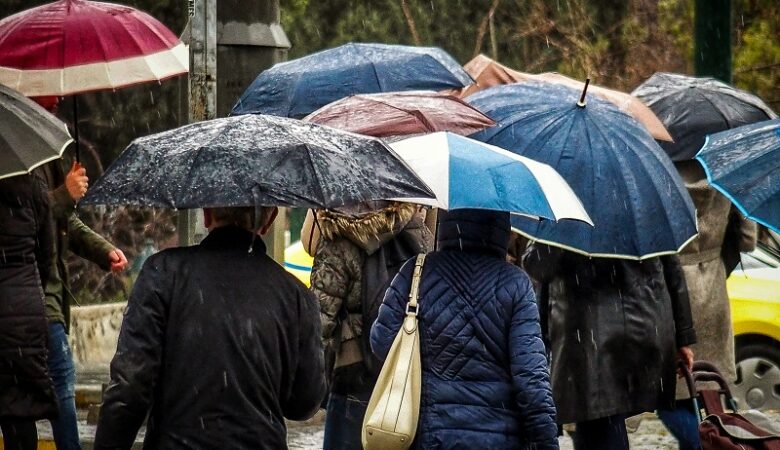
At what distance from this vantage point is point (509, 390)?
5070mm

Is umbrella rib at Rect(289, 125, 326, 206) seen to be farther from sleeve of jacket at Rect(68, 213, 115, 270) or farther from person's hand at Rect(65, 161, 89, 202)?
sleeve of jacket at Rect(68, 213, 115, 270)

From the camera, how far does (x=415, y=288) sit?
5.16 meters

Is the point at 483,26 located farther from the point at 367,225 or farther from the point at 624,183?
the point at 367,225

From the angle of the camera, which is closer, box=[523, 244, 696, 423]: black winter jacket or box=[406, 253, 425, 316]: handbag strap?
box=[406, 253, 425, 316]: handbag strap

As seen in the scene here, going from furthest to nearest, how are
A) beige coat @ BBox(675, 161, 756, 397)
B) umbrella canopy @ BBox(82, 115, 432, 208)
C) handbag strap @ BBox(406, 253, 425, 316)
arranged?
beige coat @ BBox(675, 161, 756, 397)
handbag strap @ BBox(406, 253, 425, 316)
umbrella canopy @ BBox(82, 115, 432, 208)

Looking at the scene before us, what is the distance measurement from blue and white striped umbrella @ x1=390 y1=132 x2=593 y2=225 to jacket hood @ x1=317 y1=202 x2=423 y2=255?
2.31 feet

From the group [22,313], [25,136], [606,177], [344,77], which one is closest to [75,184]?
[22,313]

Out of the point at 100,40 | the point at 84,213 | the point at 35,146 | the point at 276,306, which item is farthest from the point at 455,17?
the point at 276,306

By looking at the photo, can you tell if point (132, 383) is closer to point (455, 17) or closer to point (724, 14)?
point (724, 14)

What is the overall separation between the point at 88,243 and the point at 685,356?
278 cm

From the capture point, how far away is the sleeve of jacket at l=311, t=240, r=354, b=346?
623 centimetres

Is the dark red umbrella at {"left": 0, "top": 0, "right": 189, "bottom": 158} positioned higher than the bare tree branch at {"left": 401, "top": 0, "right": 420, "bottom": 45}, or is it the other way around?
the dark red umbrella at {"left": 0, "top": 0, "right": 189, "bottom": 158}

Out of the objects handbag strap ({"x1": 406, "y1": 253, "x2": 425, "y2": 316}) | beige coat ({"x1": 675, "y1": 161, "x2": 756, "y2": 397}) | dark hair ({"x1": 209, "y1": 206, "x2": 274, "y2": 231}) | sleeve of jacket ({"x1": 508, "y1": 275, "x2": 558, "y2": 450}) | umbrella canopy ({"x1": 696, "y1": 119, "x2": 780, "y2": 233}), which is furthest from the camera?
beige coat ({"x1": 675, "y1": 161, "x2": 756, "y2": 397})

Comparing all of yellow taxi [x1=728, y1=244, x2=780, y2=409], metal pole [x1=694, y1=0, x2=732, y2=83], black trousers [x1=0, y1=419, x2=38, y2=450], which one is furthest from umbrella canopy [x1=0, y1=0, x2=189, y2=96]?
yellow taxi [x1=728, y1=244, x2=780, y2=409]
